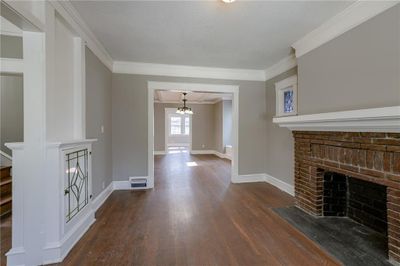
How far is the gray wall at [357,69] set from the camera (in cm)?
190

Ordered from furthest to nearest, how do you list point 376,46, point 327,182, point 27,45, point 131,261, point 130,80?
point 130,80, point 327,182, point 376,46, point 131,261, point 27,45

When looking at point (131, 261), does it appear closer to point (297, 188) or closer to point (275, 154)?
point (297, 188)

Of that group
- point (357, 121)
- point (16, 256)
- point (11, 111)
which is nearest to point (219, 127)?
point (11, 111)

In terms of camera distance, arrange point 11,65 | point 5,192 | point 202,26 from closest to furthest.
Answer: point 11,65 → point 202,26 → point 5,192

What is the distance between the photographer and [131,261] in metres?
1.89

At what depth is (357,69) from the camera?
7.33 ft

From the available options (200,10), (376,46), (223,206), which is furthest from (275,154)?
(200,10)

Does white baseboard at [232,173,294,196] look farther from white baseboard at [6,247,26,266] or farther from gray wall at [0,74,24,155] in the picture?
gray wall at [0,74,24,155]

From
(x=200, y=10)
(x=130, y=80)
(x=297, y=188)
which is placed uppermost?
(x=200, y=10)

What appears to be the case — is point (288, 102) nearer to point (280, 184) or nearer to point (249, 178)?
point (280, 184)

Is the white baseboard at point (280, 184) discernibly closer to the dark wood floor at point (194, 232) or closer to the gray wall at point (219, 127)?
the dark wood floor at point (194, 232)

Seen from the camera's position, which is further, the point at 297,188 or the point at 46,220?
the point at 297,188

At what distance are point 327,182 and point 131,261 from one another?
274 cm

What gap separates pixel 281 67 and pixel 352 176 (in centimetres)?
256
